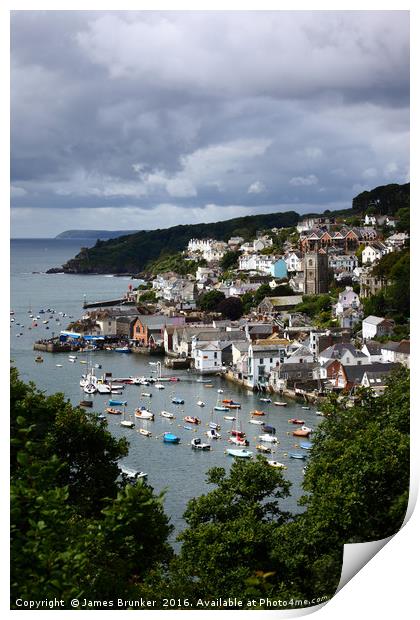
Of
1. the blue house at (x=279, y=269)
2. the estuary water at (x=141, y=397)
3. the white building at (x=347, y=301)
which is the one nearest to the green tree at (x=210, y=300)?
the blue house at (x=279, y=269)

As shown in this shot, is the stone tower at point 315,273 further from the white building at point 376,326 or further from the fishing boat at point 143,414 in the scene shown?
the fishing boat at point 143,414

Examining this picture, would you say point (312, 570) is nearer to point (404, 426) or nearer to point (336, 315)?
point (404, 426)

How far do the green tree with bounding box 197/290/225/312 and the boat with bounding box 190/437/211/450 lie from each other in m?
8.57

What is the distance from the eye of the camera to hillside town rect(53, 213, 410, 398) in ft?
26.5

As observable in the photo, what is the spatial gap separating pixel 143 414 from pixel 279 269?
7.33 m

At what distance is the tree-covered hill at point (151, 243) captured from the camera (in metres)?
7.07

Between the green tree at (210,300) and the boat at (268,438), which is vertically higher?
the green tree at (210,300)

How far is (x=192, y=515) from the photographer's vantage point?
12.1ft

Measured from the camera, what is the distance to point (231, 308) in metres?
15.2

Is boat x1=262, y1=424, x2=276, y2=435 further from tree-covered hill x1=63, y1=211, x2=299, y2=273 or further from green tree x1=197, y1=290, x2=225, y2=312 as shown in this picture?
green tree x1=197, y1=290, x2=225, y2=312

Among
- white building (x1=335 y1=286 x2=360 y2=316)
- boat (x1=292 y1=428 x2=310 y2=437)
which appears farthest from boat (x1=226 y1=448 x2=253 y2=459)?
white building (x1=335 y1=286 x2=360 y2=316)

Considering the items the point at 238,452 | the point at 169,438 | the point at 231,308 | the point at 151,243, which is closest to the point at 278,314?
the point at 231,308

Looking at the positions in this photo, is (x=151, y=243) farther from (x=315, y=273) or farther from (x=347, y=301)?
(x=315, y=273)

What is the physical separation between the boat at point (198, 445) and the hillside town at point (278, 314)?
1294 mm
